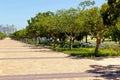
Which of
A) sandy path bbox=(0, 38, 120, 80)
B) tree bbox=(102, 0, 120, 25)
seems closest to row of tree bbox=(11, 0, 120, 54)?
tree bbox=(102, 0, 120, 25)

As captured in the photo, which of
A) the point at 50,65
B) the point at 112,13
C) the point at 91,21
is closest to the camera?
the point at 112,13

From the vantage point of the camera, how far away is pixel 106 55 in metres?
32.2

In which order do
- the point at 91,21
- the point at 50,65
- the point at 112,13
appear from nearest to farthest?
the point at 112,13
the point at 50,65
the point at 91,21

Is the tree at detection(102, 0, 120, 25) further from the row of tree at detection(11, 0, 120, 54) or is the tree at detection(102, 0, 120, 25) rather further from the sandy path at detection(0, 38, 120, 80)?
the sandy path at detection(0, 38, 120, 80)

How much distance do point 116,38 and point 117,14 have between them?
29.3m

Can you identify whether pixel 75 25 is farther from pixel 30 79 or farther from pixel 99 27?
pixel 30 79

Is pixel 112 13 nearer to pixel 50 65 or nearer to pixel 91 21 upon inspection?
pixel 50 65

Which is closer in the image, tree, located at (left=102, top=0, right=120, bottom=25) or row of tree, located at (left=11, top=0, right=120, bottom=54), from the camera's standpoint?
tree, located at (left=102, top=0, right=120, bottom=25)

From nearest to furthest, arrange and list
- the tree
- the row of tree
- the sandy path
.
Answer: the sandy path
the tree
the row of tree

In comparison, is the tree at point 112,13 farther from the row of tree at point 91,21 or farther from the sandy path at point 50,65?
the sandy path at point 50,65

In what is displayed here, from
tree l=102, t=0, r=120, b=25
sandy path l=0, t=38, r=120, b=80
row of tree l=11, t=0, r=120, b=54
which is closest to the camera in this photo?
sandy path l=0, t=38, r=120, b=80

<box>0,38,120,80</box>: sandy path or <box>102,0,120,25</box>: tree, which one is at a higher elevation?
<box>102,0,120,25</box>: tree

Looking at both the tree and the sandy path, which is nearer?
the sandy path

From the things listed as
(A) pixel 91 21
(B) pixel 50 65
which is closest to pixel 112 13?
(B) pixel 50 65
